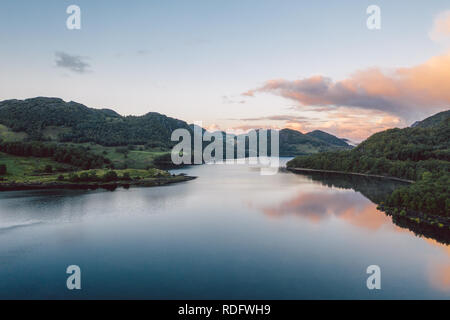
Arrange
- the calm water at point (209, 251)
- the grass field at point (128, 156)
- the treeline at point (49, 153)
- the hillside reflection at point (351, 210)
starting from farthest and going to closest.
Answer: the grass field at point (128, 156), the treeline at point (49, 153), the hillside reflection at point (351, 210), the calm water at point (209, 251)

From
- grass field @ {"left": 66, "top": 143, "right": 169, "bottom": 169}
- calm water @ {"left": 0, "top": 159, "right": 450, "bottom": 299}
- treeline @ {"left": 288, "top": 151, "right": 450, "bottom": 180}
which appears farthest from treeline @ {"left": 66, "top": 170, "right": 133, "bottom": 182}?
treeline @ {"left": 288, "top": 151, "right": 450, "bottom": 180}

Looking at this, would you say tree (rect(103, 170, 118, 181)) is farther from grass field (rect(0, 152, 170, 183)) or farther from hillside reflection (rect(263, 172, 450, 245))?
hillside reflection (rect(263, 172, 450, 245))

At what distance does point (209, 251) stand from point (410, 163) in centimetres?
10827

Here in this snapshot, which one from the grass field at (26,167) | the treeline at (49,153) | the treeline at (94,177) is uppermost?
the treeline at (49,153)

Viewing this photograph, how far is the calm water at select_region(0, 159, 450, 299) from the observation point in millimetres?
26547

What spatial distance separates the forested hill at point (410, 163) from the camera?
55.1 metres

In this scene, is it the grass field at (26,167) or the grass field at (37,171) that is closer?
the grass field at (37,171)

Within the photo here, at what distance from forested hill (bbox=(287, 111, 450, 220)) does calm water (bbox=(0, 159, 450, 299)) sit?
7853 mm

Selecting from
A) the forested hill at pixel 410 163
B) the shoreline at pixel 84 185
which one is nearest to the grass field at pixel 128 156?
the shoreline at pixel 84 185

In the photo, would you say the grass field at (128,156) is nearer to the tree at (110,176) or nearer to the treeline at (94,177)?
the treeline at (94,177)

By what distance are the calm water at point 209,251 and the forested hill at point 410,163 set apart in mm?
7853

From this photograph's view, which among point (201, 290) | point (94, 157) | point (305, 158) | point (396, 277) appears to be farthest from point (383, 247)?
point (305, 158)

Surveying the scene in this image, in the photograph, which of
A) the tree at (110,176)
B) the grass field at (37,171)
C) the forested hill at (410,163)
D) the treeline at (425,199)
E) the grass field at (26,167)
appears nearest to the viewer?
the treeline at (425,199)
